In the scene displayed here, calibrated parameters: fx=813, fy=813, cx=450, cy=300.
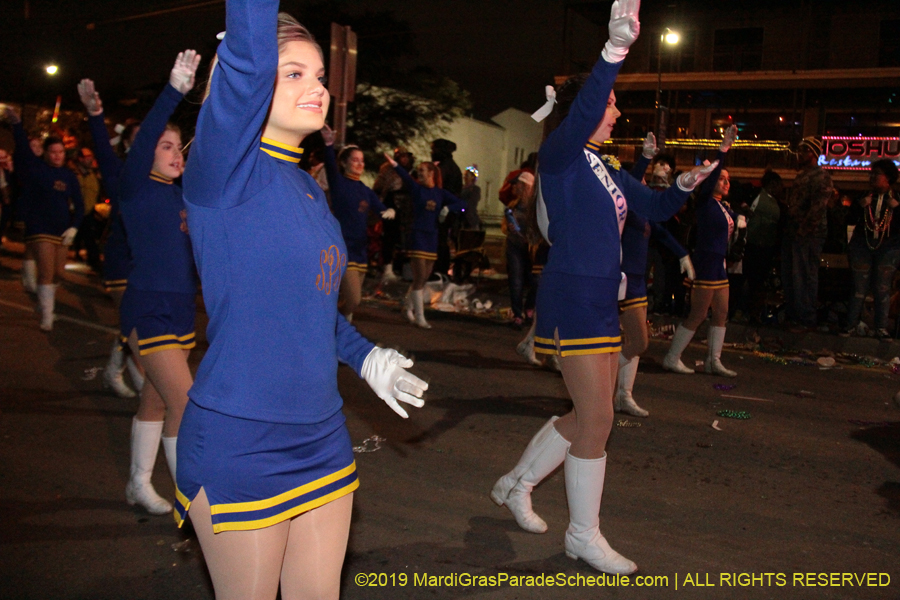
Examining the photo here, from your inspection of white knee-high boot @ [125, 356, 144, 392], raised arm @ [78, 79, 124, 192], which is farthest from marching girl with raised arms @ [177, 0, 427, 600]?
white knee-high boot @ [125, 356, 144, 392]

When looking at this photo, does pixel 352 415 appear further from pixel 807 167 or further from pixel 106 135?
pixel 807 167

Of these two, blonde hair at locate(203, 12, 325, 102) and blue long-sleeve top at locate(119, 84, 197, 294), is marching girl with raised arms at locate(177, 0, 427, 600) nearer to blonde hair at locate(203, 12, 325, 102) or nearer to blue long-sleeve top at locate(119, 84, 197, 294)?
blonde hair at locate(203, 12, 325, 102)

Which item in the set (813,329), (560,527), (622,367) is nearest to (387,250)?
(813,329)

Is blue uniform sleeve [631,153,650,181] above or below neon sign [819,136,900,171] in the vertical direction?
below

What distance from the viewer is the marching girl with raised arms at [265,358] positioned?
2.04m

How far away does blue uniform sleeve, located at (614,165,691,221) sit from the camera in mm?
3957

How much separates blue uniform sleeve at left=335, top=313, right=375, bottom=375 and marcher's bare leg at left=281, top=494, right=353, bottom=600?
0.43 meters

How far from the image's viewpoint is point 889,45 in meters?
27.2

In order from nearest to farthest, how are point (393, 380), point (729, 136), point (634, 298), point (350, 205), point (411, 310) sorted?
point (393, 380) < point (729, 136) < point (634, 298) < point (350, 205) < point (411, 310)

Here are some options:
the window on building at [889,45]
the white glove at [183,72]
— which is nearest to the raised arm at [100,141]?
the white glove at [183,72]

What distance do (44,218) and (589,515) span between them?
7.74 metres

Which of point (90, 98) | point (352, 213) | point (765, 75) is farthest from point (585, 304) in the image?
point (765, 75)

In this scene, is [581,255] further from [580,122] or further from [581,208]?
[580,122]

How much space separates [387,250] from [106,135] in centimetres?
945
